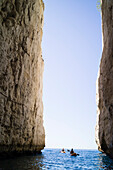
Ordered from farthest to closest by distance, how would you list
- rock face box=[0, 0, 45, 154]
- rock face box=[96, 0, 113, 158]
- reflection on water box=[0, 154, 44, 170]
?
rock face box=[96, 0, 113, 158] < rock face box=[0, 0, 45, 154] < reflection on water box=[0, 154, 44, 170]

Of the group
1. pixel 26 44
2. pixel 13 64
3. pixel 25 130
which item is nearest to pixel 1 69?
pixel 13 64

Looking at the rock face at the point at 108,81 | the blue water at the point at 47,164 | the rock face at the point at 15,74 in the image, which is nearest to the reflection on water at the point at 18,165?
the blue water at the point at 47,164

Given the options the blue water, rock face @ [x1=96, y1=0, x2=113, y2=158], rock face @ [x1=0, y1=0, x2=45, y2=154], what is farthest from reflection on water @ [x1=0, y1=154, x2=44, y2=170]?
rock face @ [x1=96, y1=0, x2=113, y2=158]

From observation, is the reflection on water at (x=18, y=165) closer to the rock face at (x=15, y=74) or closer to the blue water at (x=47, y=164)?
the blue water at (x=47, y=164)

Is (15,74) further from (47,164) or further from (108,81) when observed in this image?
(108,81)

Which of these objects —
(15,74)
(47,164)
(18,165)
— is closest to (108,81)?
(15,74)

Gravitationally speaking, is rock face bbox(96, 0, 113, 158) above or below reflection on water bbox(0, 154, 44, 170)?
above

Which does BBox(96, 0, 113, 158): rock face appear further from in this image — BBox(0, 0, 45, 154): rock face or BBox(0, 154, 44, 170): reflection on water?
BBox(0, 0, 45, 154): rock face

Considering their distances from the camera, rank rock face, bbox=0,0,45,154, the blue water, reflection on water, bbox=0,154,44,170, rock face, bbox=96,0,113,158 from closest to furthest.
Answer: reflection on water, bbox=0,154,44,170 < the blue water < rock face, bbox=0,0,45,154 < rock face, bbox=96,0,113,158

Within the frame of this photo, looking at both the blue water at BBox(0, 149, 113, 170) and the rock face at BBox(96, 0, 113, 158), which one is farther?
the rock face at BBox(96, 0, 113, 158)

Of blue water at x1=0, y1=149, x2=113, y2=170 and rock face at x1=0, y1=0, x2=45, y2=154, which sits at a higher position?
rock face at x1=0, y1=0, x2=45, y2=154

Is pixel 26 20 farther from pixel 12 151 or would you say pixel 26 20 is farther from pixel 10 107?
pixel 12 151

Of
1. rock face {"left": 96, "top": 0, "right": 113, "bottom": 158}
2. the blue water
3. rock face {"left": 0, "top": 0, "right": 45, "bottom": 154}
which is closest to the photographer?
the blue water

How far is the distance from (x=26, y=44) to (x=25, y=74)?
2.61 m
